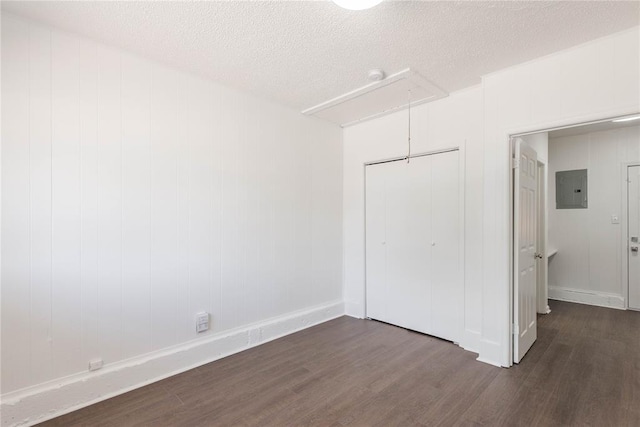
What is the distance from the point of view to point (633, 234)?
4.46m

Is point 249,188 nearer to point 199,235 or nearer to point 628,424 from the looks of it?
point 199,235

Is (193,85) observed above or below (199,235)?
above

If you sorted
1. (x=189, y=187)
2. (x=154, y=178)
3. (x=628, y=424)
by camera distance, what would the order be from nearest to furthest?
(x=628, y=424) < (x=154, y=178) < (x=189, y=187)

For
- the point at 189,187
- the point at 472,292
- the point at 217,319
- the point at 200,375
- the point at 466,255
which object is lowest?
the point at 200,375

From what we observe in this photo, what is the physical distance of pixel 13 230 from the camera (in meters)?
2.03

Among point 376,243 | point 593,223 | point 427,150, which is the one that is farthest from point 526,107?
point 593,223

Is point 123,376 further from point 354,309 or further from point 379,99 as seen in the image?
point 379,99

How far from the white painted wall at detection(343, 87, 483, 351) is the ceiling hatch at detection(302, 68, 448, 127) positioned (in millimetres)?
161

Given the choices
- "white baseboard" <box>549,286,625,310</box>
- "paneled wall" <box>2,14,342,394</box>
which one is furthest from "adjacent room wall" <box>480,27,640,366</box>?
"white baseboard" <box>549,286,625,310</box>

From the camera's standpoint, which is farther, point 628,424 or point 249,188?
point 249,188

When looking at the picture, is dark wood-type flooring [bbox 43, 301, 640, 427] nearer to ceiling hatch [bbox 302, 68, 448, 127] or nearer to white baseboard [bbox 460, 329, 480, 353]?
white baseboard [bbox 460, 329, 480, 353]

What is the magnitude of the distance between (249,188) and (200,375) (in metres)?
1.83

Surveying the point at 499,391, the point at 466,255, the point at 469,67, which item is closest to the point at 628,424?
the point at 499,391

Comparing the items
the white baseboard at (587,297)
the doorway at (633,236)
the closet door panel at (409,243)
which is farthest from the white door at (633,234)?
the closet door panel at (409,243)
